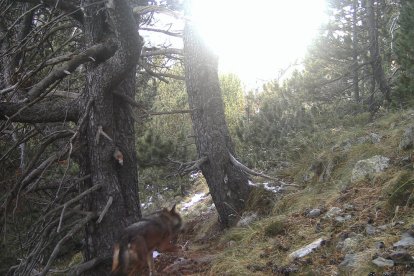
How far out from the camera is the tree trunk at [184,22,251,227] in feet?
20.4

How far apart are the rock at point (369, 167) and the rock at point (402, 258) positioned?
2124 mm

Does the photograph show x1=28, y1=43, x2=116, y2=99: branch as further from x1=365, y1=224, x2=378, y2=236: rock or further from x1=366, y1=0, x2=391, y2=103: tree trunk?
x1=366, y1=0, x2=391, y2=103: tree trunk

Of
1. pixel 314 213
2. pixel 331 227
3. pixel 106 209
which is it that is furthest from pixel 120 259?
pixel 314 213

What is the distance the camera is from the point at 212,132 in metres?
6.23

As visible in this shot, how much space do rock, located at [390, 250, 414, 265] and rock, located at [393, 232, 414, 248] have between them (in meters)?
0.16

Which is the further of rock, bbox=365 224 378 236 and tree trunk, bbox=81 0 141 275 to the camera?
tree trunk, bbox=81 0 141 275

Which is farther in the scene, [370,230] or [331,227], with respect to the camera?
[331,227]

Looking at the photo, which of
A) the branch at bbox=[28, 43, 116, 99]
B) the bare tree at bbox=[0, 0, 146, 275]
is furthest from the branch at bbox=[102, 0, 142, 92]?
the branch at bbox=[28, 43, 116, 99]

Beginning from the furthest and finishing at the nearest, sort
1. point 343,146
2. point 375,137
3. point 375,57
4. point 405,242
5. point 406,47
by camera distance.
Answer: point 375,57 → point 406,47 → point 343,146 → point 375,137 → point 405,242

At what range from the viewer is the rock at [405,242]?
129 inches

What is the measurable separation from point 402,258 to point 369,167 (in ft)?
7.90

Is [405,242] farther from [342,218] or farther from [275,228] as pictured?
[275,228]

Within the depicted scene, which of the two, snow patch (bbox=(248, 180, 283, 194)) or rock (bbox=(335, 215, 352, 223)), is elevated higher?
snow patch (bbox=(248, 180, 283, 194))

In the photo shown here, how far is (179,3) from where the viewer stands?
6516mm
